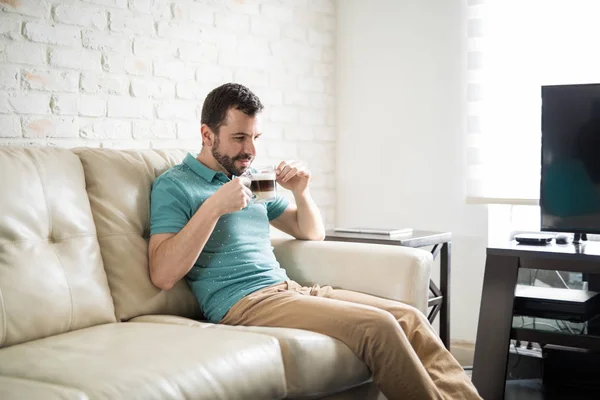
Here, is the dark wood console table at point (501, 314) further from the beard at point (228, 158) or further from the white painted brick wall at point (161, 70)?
→ the white painted brick wall at point (161, 70)

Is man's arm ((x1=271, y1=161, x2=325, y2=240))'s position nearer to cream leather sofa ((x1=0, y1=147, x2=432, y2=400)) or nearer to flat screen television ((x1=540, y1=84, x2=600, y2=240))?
cream leather sofa ((x1=0, y1=147, x2=432, y2=400))

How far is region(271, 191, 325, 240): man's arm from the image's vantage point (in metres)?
2.63

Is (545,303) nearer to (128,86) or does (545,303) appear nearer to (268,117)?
(268,117)

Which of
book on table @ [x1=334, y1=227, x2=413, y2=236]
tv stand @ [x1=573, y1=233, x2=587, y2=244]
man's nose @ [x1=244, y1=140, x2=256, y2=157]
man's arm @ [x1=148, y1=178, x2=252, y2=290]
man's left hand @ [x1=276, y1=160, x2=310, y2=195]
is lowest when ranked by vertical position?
tv stand @ [x1=573, y1=233, x2=587, y2=244]

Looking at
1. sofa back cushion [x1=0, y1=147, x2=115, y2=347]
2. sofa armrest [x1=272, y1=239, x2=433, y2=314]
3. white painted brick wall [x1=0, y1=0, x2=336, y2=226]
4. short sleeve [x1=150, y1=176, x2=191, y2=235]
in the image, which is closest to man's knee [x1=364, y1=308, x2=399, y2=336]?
sofa armrest [x1=272, y1=239, x2=433, y2=314]

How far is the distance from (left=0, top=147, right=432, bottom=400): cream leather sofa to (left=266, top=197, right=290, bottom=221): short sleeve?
15cm

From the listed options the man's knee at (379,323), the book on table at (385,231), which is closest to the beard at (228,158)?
the man's knee at (379,323)

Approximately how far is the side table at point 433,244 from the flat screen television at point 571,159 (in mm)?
442

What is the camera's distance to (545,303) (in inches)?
109

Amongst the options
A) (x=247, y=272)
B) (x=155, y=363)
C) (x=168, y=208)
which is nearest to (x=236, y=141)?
(x=168, y=208)

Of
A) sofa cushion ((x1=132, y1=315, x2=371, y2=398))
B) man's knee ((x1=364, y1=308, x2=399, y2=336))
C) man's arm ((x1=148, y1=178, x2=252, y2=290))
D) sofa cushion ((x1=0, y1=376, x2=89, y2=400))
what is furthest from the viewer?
man's arm ((x1=148, y1=178, x2=252, y2=290))

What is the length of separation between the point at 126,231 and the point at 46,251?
29cm

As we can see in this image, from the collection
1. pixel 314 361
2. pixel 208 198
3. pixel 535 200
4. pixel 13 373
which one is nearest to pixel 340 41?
pixel 535 200

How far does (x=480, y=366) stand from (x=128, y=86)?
5.50 feet
